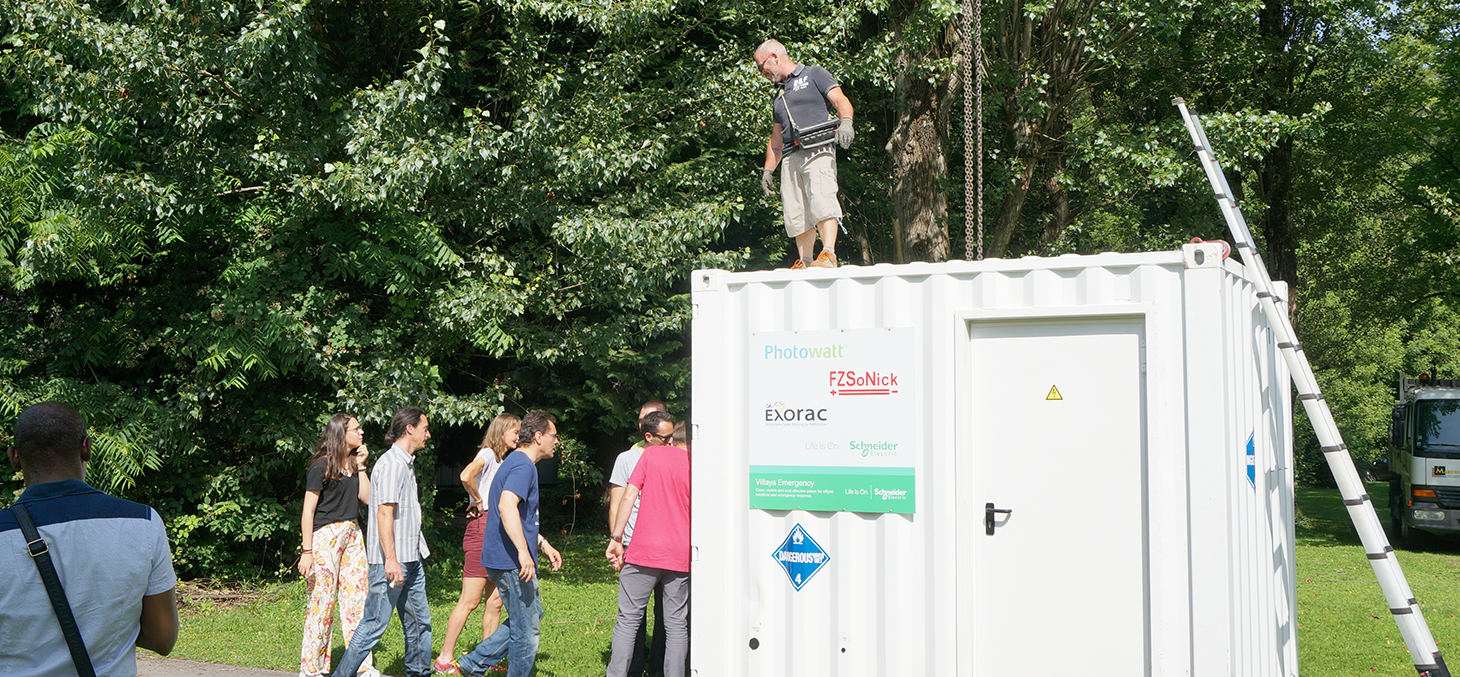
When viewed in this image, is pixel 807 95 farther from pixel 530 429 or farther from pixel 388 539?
pixel 388 539

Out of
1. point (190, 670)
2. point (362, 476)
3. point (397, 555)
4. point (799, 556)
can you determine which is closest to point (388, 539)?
point (397, 555)

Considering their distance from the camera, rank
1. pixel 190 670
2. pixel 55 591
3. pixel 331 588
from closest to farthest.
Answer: pixel 55 591 < pixel 331 588 < pixel 190 670

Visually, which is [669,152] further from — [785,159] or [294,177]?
[785,159]

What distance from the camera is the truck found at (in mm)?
15602

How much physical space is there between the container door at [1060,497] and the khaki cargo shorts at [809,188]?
6.09ft

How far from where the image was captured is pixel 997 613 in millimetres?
4902

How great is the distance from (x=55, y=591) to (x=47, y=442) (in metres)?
0.45

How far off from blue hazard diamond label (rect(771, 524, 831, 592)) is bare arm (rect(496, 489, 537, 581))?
1700 millimetres

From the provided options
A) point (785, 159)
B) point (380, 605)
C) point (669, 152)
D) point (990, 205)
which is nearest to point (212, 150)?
point (669, 152)

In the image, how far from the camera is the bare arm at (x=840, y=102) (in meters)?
6.41

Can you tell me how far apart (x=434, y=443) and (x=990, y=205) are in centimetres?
852

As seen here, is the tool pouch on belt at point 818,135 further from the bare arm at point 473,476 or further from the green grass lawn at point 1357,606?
the green grass lawn at point 1357,606

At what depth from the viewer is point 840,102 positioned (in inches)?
254

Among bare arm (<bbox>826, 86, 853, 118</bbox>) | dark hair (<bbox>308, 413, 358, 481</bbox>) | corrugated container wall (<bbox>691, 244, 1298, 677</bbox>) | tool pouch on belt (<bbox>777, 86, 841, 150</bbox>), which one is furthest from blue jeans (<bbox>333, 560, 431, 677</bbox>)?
bare arm (<bbox>826, 86, 853, 118</bbox>)
